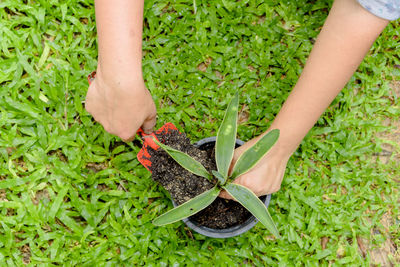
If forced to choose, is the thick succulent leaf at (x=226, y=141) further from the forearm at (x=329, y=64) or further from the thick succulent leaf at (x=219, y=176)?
the forearm at (x=329, y=64)

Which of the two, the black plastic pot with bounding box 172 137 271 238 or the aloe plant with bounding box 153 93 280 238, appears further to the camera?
the black plastic pot with bounding box 172 137 271 238

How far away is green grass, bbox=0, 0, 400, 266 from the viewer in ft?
5.12

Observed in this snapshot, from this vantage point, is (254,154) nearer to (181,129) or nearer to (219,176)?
(219,176)

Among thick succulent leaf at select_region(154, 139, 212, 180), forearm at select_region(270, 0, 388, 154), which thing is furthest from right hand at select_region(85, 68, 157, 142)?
forearm at select_region(270, 0, 388, 154)

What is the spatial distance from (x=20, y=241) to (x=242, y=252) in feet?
3.06

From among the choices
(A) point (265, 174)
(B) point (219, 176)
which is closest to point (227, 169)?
(B) point (219, 176)

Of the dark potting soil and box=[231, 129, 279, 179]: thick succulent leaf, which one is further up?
box=[231, 129, 279, 179]: thick succulent leaf

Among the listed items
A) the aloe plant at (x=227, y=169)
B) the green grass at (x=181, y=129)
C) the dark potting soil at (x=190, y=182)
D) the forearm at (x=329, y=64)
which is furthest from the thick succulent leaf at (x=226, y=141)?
the green grass at (x=181, y=129)

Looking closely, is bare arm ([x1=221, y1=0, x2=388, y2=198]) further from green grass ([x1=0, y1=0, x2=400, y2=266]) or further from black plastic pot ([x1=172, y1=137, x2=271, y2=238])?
green grass ([x1=0, y1=0, x2=400, y2=266])

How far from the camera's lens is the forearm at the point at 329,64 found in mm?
1116

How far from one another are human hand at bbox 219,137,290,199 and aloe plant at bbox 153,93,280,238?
67 mm

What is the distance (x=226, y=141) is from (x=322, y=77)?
1.26ft

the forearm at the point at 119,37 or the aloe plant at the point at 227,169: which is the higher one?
the forearm at the point at 119,37

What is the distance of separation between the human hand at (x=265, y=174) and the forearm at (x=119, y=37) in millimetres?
473
